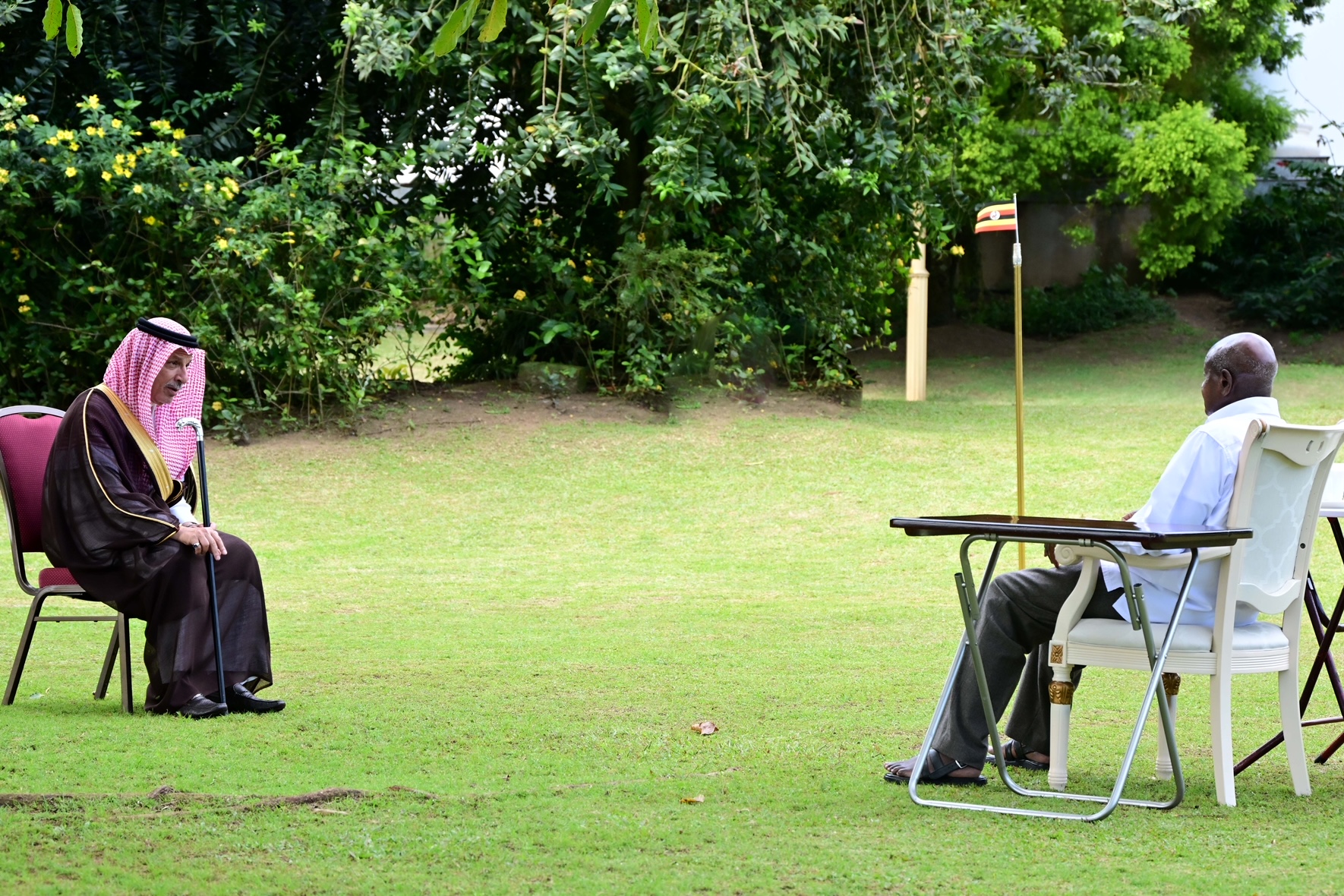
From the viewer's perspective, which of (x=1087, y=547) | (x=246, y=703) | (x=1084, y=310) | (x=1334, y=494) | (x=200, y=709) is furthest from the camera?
(x=1084, y=310)

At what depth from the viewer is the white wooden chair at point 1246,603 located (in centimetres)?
436

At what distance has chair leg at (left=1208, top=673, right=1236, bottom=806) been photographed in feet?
14.3

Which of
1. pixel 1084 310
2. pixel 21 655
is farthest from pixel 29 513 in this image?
pixel 1084 310

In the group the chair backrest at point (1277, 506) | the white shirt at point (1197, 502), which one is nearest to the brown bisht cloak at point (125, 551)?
the white shirt at point (1197, 502)

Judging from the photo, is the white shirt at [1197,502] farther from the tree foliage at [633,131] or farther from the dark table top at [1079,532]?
the tree foliage at [633,131]

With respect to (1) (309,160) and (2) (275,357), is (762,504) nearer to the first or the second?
(2) (275,357)

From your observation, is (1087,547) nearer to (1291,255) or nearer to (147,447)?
(147,447)

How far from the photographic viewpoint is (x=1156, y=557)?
4.37 m

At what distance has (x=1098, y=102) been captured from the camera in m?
23.2

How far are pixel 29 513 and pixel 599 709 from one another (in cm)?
232

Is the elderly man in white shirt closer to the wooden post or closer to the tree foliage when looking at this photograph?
the tree foliage

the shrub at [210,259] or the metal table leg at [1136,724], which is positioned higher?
the shrub at [210,259]

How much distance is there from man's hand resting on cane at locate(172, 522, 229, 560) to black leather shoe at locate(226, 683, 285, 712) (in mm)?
510

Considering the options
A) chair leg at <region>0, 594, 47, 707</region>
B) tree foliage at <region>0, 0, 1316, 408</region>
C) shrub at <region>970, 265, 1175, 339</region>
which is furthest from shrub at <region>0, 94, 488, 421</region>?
shrub at <region>970, 265, 1175, 339</region>
